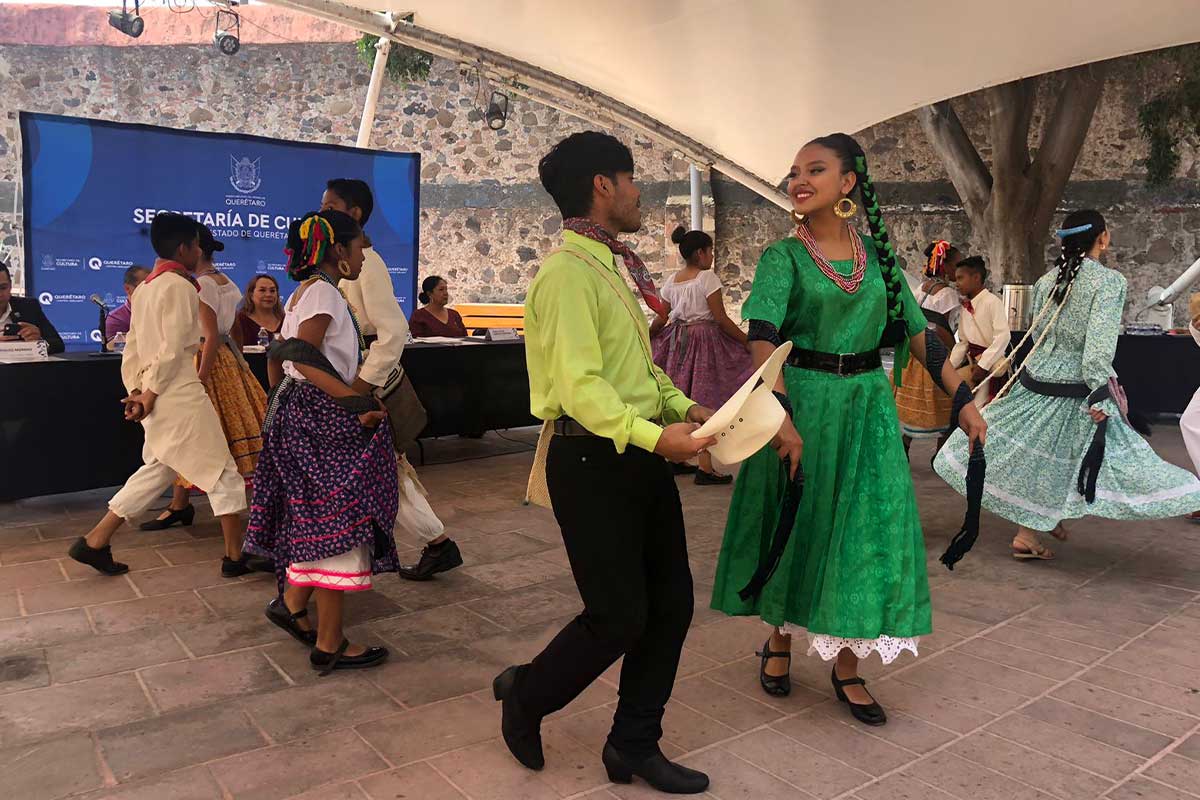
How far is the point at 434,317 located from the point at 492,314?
5918mm

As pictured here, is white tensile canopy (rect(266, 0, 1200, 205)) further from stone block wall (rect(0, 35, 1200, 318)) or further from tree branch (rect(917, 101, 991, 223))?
stone block wall (rect(0, 35, 1200, 318))

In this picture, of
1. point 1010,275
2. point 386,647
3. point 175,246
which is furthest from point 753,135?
point 386,647

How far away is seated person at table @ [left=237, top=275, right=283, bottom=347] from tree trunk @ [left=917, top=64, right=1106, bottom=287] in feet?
23.7

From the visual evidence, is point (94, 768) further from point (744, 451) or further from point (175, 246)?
point (175, 246)

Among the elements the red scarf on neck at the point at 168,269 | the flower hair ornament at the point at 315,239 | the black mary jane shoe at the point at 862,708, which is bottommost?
the black mary jane shoe at the point at 862,708

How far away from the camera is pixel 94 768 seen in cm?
255

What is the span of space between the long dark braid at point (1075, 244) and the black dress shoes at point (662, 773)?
10.3ft

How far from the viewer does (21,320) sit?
20.5 ft

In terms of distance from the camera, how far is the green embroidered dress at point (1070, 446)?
14.0 feet

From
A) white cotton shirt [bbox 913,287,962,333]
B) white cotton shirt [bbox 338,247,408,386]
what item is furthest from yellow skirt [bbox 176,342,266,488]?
white cotton shirt [bbox 913,287,962,333]

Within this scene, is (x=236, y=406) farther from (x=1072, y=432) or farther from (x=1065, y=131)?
(x=1065, y=131)

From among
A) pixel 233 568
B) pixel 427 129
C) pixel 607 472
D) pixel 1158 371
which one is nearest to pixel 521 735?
pixel 607 472

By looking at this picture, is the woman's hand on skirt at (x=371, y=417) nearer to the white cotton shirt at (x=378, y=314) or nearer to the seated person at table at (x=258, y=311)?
the white cotton shirt at (x=378, y=314)

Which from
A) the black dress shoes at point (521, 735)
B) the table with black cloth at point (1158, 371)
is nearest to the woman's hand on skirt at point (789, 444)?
the black dress shoes at point (521, 735)
